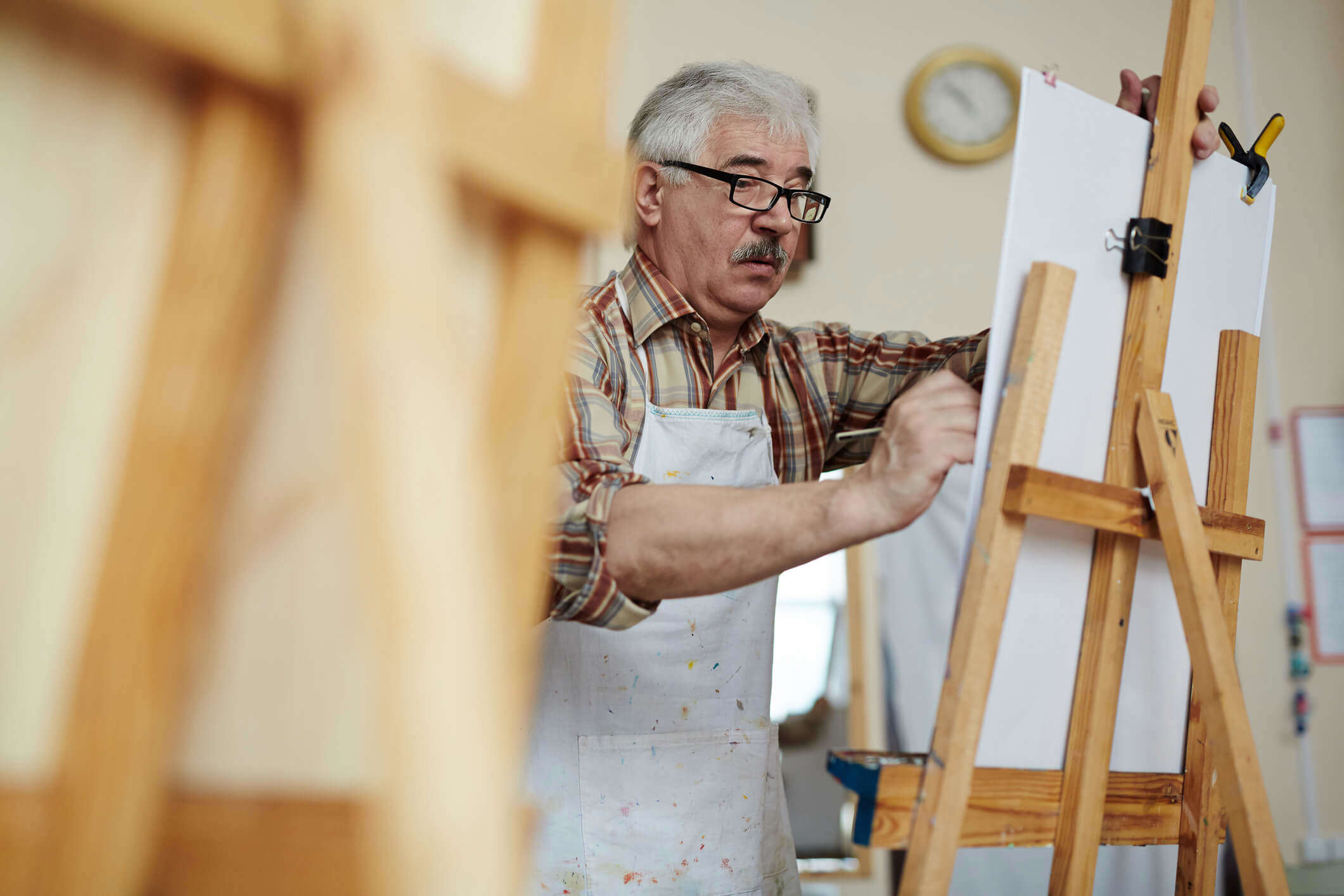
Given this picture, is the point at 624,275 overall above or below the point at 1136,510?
above

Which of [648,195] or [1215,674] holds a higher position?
[648,195]

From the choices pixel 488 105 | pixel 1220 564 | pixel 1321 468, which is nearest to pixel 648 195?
pixel 1220 564

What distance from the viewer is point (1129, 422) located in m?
0.93

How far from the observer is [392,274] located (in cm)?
29

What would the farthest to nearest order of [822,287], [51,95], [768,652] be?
1. [822,287]
2. [768,652]
3. [51,95]

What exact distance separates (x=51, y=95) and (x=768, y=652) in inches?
42.1

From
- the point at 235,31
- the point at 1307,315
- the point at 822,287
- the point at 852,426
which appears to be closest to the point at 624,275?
the point at 852,426

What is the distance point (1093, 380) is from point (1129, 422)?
6cm

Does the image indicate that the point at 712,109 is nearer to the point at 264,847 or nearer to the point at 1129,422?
the point at 1129,422

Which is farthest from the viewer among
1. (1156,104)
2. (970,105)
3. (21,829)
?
(970,105)

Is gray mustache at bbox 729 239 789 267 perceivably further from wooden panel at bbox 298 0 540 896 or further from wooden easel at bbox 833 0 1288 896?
wooden panel at bbox 298 0 540 896

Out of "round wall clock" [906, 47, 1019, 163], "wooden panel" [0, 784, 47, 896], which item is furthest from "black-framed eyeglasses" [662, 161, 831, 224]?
"round wall clock" [906, 47, 1019, 163]

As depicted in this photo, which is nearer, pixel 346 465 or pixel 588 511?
pixel 346 465

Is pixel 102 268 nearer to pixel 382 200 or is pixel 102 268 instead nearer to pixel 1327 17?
pixel 382 200
